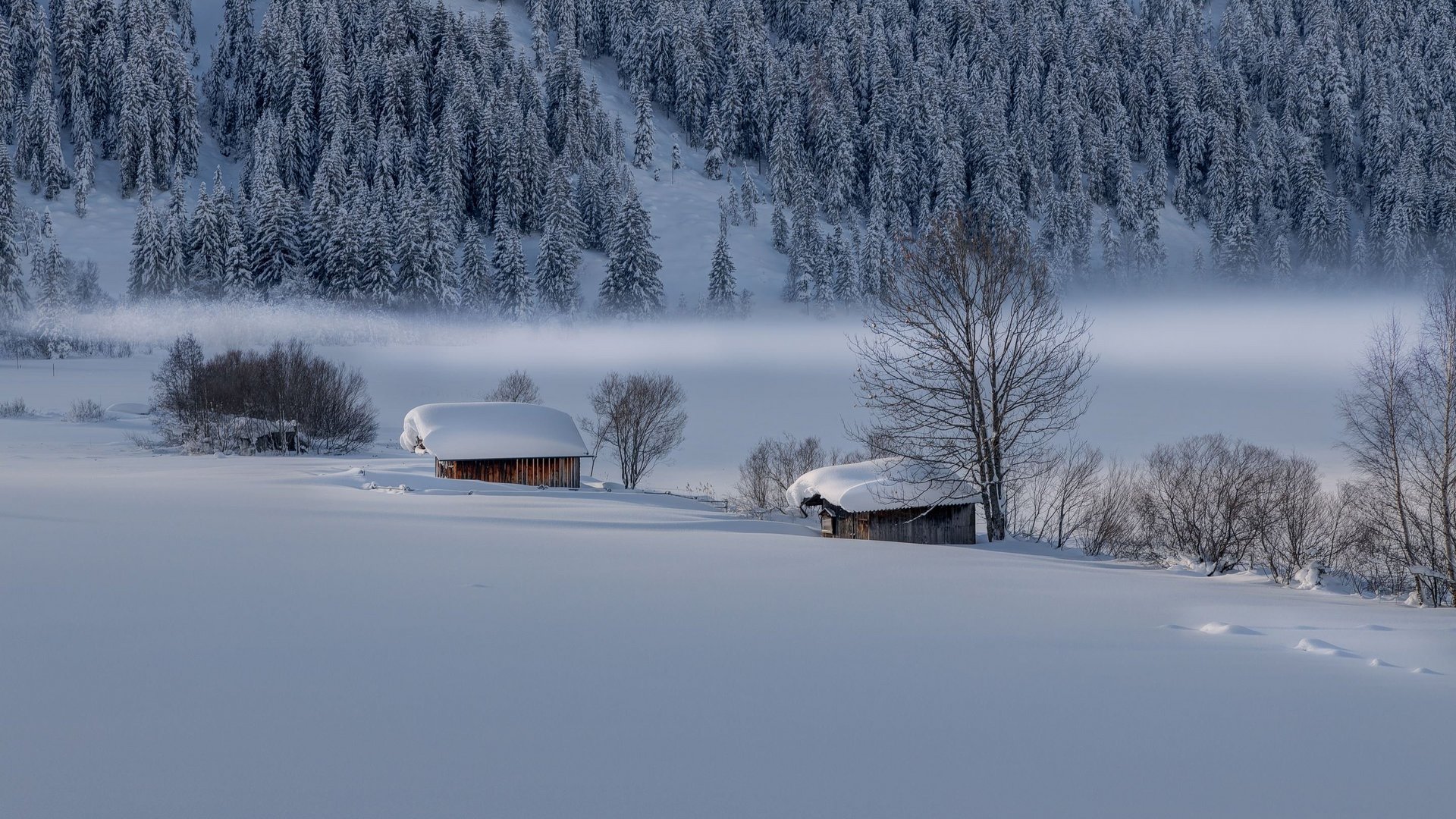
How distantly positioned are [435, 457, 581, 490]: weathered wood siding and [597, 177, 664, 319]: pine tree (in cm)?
5427

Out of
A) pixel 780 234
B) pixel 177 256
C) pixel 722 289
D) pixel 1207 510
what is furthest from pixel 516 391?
pixel 780 234

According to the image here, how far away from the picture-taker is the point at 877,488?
20.4m

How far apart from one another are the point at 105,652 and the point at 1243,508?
3575cm

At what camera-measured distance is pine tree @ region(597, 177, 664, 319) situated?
8538 centimetres

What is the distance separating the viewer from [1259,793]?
459 cm

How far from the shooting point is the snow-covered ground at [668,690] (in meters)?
4.36

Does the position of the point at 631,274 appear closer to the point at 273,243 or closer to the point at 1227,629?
the point at 273,243

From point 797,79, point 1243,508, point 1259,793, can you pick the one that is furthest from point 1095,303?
point 1259,793

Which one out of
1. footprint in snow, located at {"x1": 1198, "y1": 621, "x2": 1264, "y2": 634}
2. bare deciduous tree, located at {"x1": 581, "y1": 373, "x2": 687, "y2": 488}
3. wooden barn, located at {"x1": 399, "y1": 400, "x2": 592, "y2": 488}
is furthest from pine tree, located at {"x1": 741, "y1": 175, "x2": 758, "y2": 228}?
footprint in snow, located at {"x1": 1198, "y1": 621, "x2": 1264, "y2": 634}

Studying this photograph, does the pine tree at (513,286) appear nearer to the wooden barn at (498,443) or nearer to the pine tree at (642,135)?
the pine tree at (642,135)

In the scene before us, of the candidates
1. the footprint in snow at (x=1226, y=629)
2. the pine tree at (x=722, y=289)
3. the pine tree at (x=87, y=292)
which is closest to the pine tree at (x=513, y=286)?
the pine tree at (x=722, y=289)

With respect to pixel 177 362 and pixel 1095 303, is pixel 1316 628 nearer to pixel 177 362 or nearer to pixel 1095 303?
pixel 177 362

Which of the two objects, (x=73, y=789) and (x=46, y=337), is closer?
(x=73, y=789)

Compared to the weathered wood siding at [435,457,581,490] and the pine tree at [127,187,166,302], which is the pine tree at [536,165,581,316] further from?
the weathered wood siding at [435,457,581,490]
